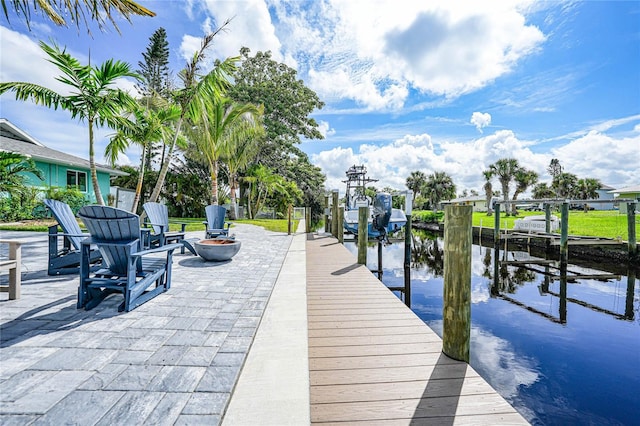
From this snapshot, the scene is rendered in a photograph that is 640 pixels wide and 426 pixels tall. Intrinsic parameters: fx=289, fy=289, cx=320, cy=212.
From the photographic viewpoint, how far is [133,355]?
2221 mm

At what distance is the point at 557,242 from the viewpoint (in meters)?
13.1

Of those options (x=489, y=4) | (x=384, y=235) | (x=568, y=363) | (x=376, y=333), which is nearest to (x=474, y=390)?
(x=376, y=333)

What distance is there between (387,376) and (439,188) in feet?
158

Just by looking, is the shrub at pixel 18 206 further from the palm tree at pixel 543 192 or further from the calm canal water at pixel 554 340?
the palm tree at pixel 543 192

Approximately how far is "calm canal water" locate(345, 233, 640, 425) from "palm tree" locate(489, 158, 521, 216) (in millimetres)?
33203

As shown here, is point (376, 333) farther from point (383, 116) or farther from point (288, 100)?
point (383, 116)

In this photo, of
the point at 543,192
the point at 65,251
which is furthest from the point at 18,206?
the point at 543,192

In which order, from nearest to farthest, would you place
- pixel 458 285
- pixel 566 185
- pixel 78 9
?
pixel 458 285 < pixel 78 9 < pixel 566 185

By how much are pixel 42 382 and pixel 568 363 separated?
244 inches

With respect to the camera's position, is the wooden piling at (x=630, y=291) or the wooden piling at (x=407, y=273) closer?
the wooden piling at (x=630, y=291)

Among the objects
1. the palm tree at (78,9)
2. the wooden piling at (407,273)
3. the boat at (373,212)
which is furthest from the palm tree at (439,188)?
the palm tree at (78,9)

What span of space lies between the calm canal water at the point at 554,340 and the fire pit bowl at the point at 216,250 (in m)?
4.19

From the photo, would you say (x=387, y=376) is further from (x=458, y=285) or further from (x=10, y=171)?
(x=10, y=171)

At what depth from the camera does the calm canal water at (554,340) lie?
345 cm
